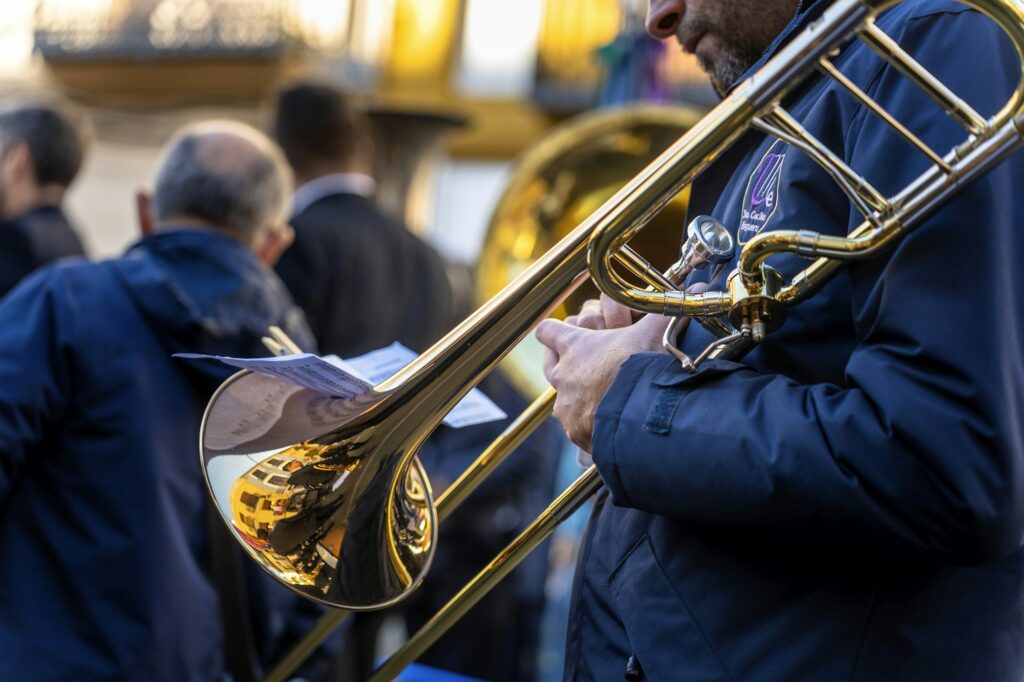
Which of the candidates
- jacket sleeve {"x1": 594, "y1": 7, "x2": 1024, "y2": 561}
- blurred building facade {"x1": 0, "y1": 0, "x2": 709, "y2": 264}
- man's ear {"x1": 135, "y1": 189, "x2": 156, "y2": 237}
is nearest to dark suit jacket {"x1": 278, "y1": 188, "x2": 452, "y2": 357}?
man's ear {"x1": 135, "y1": 189, "x2": 156, "y2": 237}

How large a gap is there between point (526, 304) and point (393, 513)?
0.37m

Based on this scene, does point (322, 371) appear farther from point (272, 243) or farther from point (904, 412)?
point (272, 243)

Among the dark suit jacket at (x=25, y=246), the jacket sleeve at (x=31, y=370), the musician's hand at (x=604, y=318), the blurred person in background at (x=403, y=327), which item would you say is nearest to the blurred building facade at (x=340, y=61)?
the blurred person in background at (x=403, y=327)

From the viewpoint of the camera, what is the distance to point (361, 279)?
151 inches

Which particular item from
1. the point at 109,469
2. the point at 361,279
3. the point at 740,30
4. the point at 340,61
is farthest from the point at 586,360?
the point at 340,61

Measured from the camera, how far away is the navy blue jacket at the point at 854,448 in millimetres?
1126

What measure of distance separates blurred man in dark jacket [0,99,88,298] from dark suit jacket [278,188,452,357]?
62cm

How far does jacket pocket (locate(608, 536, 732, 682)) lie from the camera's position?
1.30 meters

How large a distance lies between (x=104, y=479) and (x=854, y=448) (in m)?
1.50

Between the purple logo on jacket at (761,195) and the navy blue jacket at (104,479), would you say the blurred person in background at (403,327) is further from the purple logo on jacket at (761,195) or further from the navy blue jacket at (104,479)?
the purple logo on jacket at (761,195)

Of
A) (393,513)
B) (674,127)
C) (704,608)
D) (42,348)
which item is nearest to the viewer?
(704,608)

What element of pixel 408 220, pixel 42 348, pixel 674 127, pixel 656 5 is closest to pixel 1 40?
pixel 408 220

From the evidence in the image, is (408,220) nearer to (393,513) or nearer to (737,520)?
(393,513)

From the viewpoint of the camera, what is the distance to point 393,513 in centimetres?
162
